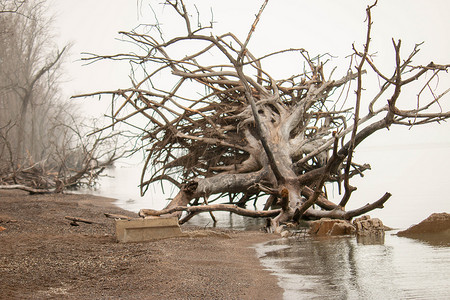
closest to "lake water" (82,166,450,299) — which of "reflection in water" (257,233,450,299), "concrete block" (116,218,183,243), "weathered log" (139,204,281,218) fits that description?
"reflection in water" (257,233,450,299)

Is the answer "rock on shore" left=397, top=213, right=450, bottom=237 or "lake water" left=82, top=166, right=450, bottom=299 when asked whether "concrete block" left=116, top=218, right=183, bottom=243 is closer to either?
"lake water" left=82, top=166, right=450, bottom=299

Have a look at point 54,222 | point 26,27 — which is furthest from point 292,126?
point 26,27

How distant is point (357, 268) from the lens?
4.45 metres

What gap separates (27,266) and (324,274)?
2108 millimetres

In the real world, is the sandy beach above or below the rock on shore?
below

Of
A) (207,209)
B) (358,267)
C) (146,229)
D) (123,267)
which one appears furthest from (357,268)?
(207,209)

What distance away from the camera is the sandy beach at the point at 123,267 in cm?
354

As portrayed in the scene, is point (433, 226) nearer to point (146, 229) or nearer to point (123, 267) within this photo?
point (146, 229)

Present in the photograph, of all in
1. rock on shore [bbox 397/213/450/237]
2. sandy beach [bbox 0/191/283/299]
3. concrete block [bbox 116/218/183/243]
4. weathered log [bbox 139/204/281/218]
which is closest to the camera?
sandy beach [bbox 0/191/283/299]

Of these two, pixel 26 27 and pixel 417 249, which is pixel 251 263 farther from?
pixel 26 27

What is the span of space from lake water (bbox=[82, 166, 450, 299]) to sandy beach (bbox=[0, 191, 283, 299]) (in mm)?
179

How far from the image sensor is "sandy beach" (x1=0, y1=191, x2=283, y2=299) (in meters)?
3.54

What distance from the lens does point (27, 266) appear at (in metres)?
4.15

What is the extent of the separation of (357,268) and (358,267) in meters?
0.05
